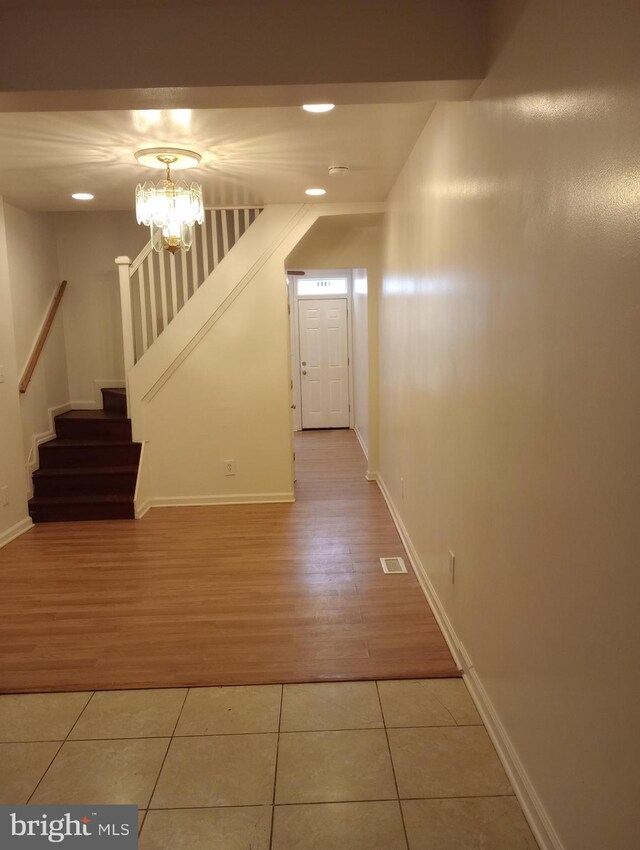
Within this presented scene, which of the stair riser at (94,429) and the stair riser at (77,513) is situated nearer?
the stair riser at (77,513)

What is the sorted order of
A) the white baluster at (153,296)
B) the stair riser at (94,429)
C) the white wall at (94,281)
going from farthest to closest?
the white wall at (94,281)
the stair riser at (94,429)
the white baluster at (153,296)

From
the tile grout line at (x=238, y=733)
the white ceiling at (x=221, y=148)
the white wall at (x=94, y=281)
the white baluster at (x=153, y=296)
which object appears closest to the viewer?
the tile grout line at (x=238, y=733)

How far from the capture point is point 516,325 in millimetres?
1829

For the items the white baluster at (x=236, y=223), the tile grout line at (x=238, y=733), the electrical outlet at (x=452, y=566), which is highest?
the white baluster at (x=236, y=223)

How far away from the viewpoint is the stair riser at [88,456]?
5191mm

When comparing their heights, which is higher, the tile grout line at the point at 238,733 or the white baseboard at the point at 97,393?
the white baseboard at the point at 97,393

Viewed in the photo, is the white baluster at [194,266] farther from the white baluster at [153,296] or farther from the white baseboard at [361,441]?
the white baseboard at [361,441]

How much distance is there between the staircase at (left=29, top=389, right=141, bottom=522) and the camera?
499 cm

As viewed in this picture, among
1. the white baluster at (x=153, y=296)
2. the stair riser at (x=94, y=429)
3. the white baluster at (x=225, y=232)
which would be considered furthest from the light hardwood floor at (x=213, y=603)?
the white baluster at (x=225, y=232)

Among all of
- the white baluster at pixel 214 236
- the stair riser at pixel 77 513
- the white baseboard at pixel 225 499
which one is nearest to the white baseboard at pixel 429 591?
the white baseboard at pixel 225 499

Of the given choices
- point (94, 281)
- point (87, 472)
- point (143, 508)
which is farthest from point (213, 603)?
point (94, 281)

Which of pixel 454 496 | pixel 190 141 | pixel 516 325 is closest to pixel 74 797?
pixel 454 496

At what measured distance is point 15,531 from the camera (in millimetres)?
4637

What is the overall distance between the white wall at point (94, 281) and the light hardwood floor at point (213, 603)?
184cm
